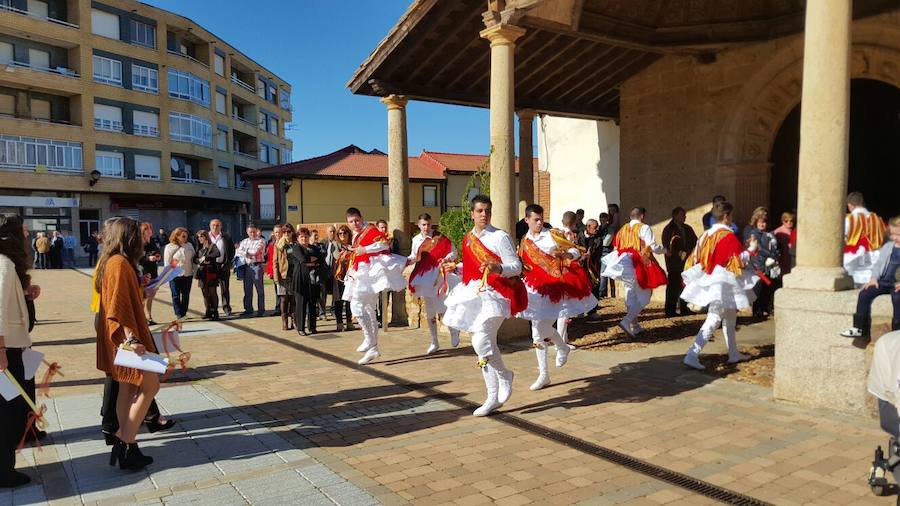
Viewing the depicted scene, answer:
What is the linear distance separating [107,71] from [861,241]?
41646 mm

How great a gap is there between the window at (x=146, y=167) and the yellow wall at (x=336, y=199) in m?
8.96

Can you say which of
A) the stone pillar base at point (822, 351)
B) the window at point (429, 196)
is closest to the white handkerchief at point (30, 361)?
the stone pillar base at point (822, 351)

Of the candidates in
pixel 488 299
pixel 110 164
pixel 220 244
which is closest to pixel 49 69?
pixel 110 164

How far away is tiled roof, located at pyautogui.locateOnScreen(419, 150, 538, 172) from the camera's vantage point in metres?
45.9

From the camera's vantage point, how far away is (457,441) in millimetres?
5035

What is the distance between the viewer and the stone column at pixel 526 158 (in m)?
14.1

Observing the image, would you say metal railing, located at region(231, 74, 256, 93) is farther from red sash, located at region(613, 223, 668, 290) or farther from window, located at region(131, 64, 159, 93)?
red sash, located at region(613, 223, 668, 290)

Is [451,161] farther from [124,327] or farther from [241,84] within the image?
[124,327]

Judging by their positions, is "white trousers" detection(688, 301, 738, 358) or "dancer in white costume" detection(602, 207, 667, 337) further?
"dancer in white costume" detection(602, 207, 667, 337)

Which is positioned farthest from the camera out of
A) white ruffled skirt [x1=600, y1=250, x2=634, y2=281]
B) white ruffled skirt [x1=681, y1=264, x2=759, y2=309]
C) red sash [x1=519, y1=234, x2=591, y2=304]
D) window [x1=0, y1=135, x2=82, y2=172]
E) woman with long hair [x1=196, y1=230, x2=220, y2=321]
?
window [x1=0, y1=135, x2=82, y2=172]

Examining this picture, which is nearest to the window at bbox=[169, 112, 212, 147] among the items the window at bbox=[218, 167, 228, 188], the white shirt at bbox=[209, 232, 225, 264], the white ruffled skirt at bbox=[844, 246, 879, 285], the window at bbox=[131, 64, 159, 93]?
the window at bbox=[131, 64, 159, 93]

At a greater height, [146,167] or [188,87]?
[188,87]

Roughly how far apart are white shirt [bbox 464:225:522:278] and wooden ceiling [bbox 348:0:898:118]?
4446 mm

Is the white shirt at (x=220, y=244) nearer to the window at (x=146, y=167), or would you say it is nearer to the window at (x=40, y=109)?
the window at (x=40, y=109)
